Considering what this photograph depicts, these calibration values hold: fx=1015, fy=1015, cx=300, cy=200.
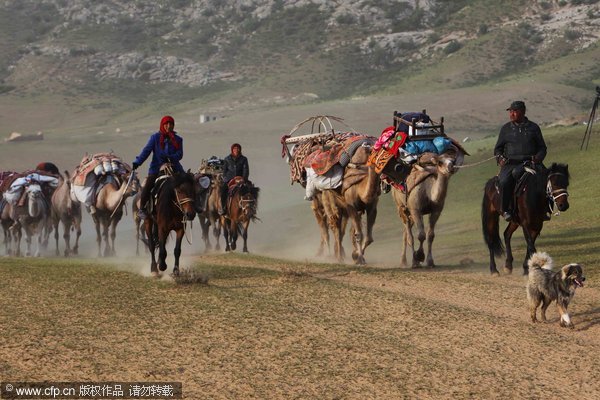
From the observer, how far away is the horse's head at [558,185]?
54.1 feet

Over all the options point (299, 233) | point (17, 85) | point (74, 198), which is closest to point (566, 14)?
point (17, 85)

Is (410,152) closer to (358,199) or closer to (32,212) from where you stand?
(358,199)

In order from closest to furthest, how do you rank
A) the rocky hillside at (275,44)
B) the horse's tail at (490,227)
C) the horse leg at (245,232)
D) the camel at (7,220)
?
the horse's tail at (490,227)
the horse leg at (245,232)
the camel at (7,220)
the rocky hillside at (275,44)

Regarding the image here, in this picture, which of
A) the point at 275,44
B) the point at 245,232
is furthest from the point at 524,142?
the point at 275,44

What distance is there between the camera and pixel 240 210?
1070 inches

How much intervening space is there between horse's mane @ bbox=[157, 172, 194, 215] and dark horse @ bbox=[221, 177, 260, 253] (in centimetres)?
1013

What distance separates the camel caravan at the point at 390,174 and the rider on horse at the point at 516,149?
66.1 inches

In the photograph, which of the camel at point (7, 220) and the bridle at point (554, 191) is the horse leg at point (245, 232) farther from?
the bridle at point (554, 191)

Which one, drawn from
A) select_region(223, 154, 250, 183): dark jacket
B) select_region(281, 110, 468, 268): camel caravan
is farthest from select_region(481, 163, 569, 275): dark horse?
select_region(223, 154, 250, 183): dark jacket

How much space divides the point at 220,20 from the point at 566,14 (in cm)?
4509

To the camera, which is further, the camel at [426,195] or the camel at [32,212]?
the camel at [32,212]

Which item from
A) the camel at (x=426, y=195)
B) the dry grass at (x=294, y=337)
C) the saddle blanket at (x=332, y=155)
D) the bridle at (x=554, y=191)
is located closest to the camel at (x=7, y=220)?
the saddle blanket at (x=332, y=155)

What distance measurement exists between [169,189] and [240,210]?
34.5 feet

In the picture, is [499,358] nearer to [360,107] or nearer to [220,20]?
[360,107]
